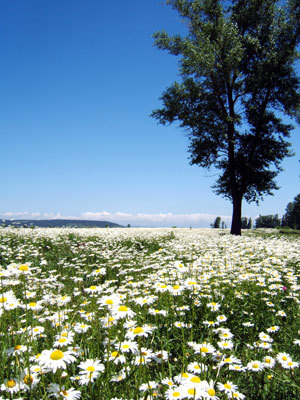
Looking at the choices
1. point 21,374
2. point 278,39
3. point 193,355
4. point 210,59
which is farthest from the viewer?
point 278,39

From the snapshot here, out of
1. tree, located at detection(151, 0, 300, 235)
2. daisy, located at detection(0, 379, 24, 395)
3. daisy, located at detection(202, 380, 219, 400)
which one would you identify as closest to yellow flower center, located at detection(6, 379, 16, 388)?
daisy, located at detection(0, 379, 24, 395)

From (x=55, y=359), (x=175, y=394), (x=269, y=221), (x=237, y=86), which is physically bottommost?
(x=175, y=394)

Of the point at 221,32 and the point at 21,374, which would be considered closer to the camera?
the point at 21,374

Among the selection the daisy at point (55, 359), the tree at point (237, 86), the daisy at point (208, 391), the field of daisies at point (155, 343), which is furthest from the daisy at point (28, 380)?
the tree at point (237, 86)

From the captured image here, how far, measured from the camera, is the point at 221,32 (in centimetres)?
1809

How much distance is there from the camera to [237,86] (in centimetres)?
2044

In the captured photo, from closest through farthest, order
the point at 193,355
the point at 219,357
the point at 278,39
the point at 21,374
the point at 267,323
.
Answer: the point at 21,374 < the point at 219,357 < the point at 193,355 < the point at 267,323 < the point at 278,39

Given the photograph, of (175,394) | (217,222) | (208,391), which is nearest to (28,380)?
(175,394)

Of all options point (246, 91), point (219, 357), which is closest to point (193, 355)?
point (219, 357)

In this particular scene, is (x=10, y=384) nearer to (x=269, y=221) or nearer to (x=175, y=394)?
(x=175, y=394)

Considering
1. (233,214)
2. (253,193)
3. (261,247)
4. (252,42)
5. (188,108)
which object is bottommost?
(261,247)

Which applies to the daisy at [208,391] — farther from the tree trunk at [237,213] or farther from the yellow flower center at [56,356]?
the tree trunk at [237,213]

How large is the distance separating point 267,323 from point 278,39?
2102cm

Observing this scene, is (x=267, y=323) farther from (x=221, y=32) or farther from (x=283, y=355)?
(x=221, y=32)
